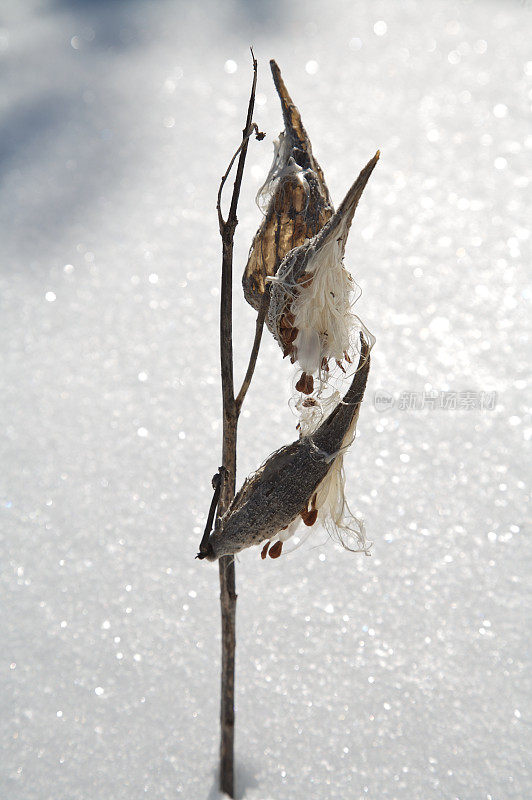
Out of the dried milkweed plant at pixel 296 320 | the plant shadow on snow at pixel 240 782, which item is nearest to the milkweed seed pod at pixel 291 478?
the dried milkweed plant at pixel 296 320

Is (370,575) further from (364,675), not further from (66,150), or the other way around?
(66,150)

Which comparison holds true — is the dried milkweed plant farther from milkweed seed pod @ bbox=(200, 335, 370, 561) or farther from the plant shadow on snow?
the plant shadow on snow

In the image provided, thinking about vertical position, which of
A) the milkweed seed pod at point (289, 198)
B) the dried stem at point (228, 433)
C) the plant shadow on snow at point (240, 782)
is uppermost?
the milkweed seed pod at point (289, 198)

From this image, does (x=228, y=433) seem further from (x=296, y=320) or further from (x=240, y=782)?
(x=240, y=782)

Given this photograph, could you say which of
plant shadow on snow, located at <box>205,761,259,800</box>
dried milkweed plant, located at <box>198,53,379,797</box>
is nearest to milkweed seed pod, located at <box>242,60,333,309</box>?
dried milkweed plant, located at <box>198,53,379,797</box>

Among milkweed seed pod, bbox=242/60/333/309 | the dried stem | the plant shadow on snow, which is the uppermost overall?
milkweed seed pod, bbox=242/60/333/309

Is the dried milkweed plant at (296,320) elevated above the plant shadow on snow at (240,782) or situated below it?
above

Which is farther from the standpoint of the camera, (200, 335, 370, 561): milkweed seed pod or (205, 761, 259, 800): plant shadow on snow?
(205, 761, 259, 800): plant shadow on snow

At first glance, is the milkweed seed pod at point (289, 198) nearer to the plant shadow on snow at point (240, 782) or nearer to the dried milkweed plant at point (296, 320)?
the dried milkweed plant at point (296, 320)
